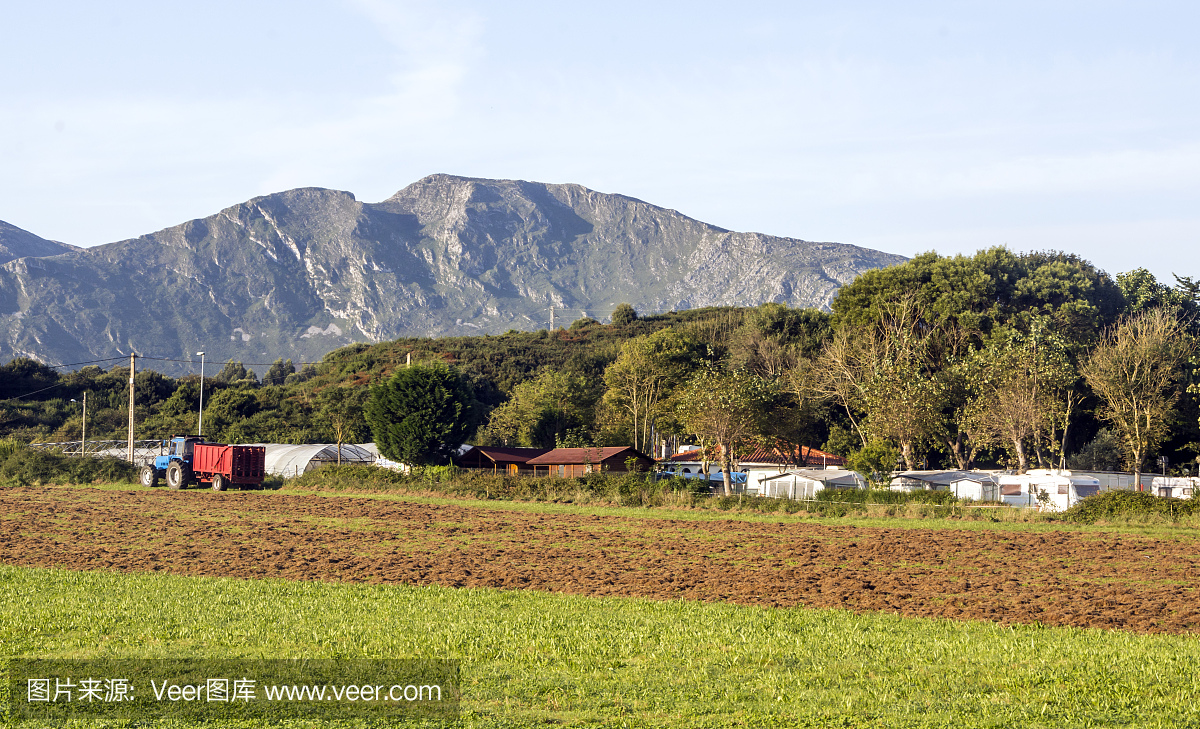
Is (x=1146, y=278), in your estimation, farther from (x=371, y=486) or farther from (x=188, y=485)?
(x=188, y=485)

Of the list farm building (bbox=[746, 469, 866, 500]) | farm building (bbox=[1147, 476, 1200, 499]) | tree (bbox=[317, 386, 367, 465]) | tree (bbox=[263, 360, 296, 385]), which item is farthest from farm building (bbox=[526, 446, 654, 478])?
tree (bbox=[263, 360, 296, 385])

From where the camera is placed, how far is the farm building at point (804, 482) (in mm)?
52281

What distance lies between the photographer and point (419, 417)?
2734 inches

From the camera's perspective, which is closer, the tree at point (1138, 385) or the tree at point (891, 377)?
the tree at point (1138, 385)

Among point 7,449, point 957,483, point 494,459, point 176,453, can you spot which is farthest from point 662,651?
point 7,449

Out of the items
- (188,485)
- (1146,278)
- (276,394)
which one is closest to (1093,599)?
(188,485)

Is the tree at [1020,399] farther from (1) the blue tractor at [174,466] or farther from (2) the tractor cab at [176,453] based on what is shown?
(2) the tractor cab at [176,453]

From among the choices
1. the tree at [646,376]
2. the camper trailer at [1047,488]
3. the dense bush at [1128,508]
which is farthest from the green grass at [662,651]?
the tree at [646,376]

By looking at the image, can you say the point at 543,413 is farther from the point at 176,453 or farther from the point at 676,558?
the point at 676,558

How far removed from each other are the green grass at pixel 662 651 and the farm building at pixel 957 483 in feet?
125

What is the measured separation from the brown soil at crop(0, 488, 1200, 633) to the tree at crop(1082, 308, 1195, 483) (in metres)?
33.0

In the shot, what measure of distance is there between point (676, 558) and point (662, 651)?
11.9 m

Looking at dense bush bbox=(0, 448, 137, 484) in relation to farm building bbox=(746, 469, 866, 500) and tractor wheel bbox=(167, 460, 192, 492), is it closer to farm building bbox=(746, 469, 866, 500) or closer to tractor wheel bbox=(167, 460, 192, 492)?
tractor wheel bbox=(167, 460, 192, 492)

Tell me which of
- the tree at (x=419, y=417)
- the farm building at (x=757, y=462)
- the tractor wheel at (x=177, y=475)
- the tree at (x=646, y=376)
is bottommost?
the tractor wheel at (x=177, y=475)
